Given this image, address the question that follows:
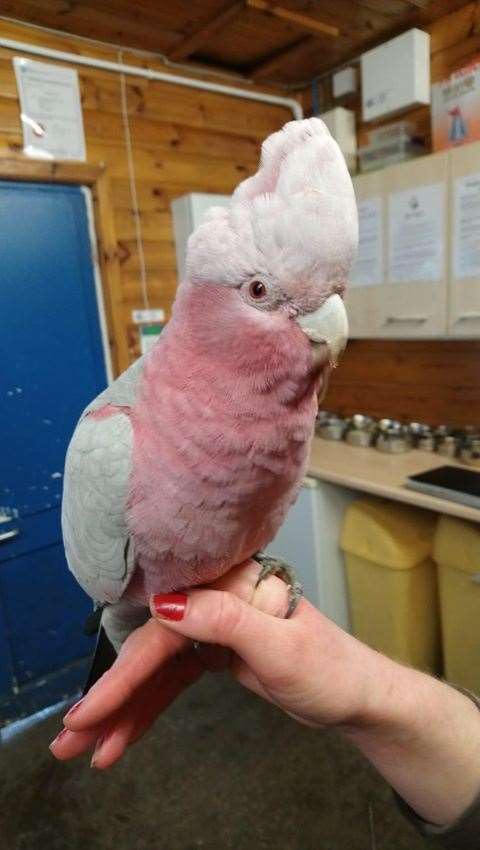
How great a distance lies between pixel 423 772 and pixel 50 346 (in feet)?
6.08

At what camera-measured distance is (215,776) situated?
1.61 m

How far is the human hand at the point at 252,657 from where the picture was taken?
2.17ft

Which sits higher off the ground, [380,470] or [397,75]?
[397,75]

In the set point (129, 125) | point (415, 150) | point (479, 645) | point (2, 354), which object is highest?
point (129, 125)

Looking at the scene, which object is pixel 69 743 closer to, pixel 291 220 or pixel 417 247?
pixel 291 220

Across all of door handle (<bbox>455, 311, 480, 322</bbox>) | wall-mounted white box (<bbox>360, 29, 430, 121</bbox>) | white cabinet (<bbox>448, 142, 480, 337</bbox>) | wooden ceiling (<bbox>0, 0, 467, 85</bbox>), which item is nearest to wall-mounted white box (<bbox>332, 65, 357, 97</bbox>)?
wooden ceiling (<bbox>0, 0, 467, 85</bbox>)

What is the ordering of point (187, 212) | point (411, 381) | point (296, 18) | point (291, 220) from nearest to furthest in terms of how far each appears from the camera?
point (291, 220), point (296, 18), point (187, 212), point (411, 381)

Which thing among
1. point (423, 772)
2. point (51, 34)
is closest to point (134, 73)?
point (51, 34)

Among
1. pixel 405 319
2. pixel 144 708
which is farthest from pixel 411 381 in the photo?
pixel 144 708

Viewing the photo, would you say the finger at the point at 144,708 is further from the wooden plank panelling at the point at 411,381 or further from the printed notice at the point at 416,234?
the wooden plank panelling at the point at 411,381

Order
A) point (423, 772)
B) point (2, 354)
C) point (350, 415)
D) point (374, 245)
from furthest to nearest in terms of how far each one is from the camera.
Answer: point (350, 415) → point (374, 245) → point (2, 354) → point (423, 772)

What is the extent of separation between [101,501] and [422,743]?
0.55 meters

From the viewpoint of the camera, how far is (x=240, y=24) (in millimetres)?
2039

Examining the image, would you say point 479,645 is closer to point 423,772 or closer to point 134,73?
point 423,772
